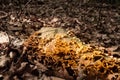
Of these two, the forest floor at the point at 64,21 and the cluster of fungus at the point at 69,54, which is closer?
the cluster of fungus at the point at 69,54

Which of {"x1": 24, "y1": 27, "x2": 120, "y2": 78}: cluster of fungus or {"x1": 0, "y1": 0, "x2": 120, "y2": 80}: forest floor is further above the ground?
{"x1": 24, "y1": 27, "x2": 120, "y2": 78}: cluster of fungus

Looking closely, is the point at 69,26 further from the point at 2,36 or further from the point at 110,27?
the point at 2,36

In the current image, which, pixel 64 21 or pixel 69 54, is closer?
pixel 69 54

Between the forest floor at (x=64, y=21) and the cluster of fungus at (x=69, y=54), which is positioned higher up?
the cluster of fungus at (x=69, y=54)

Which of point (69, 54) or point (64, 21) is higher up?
point (69, 54)
